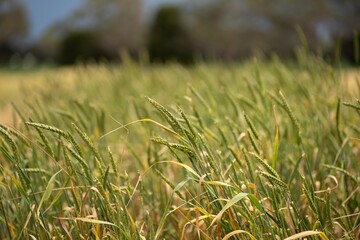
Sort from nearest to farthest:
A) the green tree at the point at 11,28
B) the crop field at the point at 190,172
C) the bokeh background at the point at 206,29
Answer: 1. the crop field at the point at 190,172
2. the bokeh background at the point at 206,29
3. the green tree at the point at 11,28

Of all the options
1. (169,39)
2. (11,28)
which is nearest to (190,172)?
(169,39)

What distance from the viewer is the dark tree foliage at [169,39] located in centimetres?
1587

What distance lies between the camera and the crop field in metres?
0.99

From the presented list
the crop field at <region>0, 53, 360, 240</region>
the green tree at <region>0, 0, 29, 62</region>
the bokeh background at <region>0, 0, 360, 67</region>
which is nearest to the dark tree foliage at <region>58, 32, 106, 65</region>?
the bokeh background at <region>0, 0, 360, 67</region>

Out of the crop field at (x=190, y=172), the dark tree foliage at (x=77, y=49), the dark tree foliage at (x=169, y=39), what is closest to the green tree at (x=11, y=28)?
the dark tree foliage at (x=77, y=49)

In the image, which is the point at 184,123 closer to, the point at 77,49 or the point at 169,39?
the point at 169,39

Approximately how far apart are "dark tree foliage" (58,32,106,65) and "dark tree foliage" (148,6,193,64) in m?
2.95

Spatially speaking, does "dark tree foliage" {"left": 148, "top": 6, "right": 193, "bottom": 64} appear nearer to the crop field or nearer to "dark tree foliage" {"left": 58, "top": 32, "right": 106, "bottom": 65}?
"dark tree foliage" {"left": 58, "top": 32, "right": 106, "bottom": 65}

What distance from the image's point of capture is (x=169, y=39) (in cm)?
1609

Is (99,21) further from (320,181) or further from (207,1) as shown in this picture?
(320,181)

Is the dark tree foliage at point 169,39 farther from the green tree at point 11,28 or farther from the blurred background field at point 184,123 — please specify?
the green tree at point 11,28

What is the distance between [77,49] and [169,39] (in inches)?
167

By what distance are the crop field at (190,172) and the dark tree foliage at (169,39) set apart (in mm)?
13363

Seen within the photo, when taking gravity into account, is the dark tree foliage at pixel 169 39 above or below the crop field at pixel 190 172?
below
